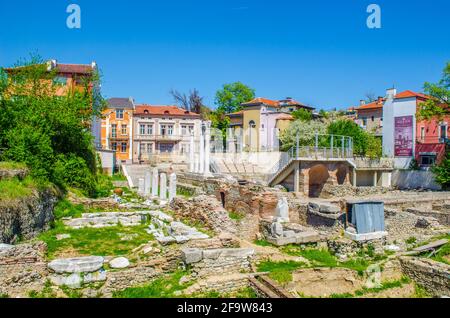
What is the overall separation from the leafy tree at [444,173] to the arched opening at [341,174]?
789 cm

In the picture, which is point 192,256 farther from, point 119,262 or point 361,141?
point 361,141

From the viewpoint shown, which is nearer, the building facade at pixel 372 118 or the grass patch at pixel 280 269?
the grass patch at pixel 280 269

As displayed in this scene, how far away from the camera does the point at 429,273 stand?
31.3ft

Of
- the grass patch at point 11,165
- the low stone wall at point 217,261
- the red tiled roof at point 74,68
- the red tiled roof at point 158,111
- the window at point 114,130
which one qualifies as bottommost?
the low stone wall at point 217,261

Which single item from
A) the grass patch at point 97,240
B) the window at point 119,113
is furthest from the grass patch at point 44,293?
the window at point 119,113

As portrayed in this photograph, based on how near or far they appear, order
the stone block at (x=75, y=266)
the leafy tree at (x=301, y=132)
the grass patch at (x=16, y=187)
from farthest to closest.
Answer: the leafy tree at (x=301, y=132) < the grass patch at (x=16, y=187) < the stone block at (x=75, y=266)

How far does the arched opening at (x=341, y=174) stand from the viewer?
33119mm

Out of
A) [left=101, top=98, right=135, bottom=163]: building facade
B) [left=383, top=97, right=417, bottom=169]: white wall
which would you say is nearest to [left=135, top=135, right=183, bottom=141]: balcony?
[left=101, top=98, right=135, bottom=163]: building facade

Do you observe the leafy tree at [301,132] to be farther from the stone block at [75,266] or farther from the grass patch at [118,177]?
the stone block at [75,266]

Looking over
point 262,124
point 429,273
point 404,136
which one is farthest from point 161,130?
point 429,273

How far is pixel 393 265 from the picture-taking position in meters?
10.3

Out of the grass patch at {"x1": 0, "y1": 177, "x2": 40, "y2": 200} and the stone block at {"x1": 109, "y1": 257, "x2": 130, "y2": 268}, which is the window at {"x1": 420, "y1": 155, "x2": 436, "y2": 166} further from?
the stone block at {"x1": 109, "y1": 257, "x2": 130, "y2": 268}

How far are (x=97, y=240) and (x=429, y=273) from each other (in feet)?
32.0
